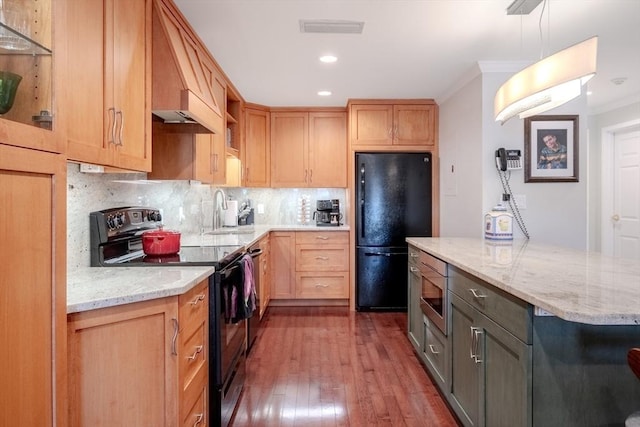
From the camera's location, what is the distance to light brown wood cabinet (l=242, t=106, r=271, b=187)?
4410 mm

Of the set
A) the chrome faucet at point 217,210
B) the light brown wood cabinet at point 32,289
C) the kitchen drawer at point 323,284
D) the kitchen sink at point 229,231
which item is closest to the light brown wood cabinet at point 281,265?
the kitchen drawer at point 323,284

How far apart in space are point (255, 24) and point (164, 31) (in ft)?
2.10

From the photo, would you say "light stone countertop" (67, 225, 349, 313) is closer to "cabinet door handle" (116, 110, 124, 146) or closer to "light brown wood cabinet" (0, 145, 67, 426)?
"light brown wood cabinet" (0, 145, 67, 426)

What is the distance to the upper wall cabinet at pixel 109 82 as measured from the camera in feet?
4.29

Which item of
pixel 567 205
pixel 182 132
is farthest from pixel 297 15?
pixel 567 205

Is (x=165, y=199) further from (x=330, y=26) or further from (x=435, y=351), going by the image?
(x=435, y=351)

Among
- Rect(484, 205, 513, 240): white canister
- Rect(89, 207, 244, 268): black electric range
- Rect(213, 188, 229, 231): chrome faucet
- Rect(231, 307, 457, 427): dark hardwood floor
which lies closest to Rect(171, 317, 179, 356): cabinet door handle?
Rect(89, 207, 244, 268): black electric range

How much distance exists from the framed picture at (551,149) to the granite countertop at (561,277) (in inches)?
37.8

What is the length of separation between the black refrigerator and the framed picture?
1184 millimetres

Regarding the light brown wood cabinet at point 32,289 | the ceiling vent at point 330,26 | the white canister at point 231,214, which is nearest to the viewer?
the light brown wood cabinet at point 32,289

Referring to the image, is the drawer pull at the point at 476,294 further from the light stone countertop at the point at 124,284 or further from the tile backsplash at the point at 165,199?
the tile backsplash at the point at 165,199

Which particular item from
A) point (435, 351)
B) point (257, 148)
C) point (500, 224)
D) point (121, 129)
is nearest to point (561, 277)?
point (435, 351)

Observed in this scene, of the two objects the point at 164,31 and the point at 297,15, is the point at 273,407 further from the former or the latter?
the point at 297,15

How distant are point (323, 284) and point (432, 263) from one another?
2.11m
